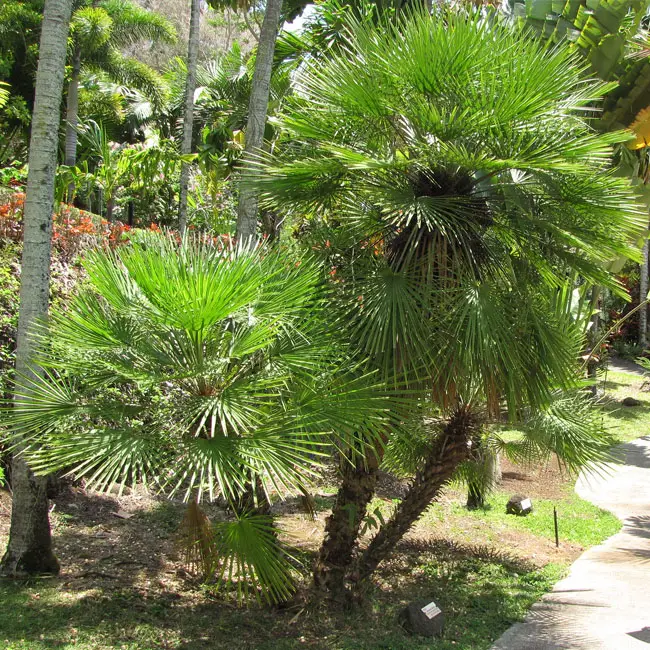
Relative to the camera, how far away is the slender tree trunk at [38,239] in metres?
4.91

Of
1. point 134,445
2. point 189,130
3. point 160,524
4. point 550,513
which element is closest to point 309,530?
point 160,524

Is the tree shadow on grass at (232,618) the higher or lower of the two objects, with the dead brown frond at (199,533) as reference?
lower

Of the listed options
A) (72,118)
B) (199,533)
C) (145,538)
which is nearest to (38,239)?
(199,533)

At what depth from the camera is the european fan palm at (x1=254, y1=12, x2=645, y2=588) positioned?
408cm

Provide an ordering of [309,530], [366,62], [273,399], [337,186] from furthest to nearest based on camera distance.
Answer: [309,530], [337,186], [366,62], [273,399]

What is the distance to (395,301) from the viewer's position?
13.8ft

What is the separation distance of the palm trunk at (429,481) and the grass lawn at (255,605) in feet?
1.39

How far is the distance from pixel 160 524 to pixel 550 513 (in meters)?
5.73

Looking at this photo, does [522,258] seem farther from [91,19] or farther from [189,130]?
[91,19]

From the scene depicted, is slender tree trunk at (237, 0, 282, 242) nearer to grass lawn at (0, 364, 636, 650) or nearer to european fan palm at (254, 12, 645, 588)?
european fan palm at (254, 12, 645, 588)

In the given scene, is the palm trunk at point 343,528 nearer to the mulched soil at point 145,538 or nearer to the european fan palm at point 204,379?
the mulched soil at point 145,538

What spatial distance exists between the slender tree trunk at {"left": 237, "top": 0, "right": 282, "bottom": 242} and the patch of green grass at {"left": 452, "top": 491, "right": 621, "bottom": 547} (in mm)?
5664

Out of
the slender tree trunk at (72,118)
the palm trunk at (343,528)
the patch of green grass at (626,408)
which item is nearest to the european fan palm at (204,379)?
the palm trunk at (343,528)

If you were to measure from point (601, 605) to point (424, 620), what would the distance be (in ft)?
6.33
